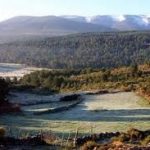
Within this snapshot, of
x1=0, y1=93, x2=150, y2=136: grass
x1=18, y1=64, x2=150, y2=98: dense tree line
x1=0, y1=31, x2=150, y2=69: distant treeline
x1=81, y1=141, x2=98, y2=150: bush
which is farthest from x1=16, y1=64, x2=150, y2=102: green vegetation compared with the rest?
x1=0, y1=31, x2=150, y2=69: distant treeline

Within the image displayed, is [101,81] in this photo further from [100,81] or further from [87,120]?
[87,120]

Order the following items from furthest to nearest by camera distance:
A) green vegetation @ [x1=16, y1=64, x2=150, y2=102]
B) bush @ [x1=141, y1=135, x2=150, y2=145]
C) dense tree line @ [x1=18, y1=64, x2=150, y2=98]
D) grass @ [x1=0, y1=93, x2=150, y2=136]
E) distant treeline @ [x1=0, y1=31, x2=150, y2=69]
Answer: distant treeline @ [x1=0, y1=31, x2=150, y2=69]
dense tree line @ [x1=18, y1=64, x2=150, y2=98]
green vegetation @ [x1=16, y1=64, x2=150, y2=102]
grass @ [x1=0, y1=93, x2=150, y2=136]
bush @ [x1=141, y1=135, x2=150, y2=145]

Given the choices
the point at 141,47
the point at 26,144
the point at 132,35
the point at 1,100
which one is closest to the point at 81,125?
the point at 26,144

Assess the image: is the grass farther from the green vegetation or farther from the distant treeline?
the distant treeline

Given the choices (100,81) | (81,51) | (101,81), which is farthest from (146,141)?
(81,51)

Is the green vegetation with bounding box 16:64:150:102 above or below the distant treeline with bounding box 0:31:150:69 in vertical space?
above

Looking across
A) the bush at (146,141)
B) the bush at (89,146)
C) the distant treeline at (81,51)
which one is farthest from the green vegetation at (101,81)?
the distant treeline at (81,51)

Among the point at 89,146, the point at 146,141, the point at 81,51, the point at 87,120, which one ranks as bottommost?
the point at 81,51

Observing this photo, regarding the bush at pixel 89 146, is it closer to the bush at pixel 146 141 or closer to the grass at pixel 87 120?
the bush at pixel 146 141

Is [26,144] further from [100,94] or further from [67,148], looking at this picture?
[100,94]
